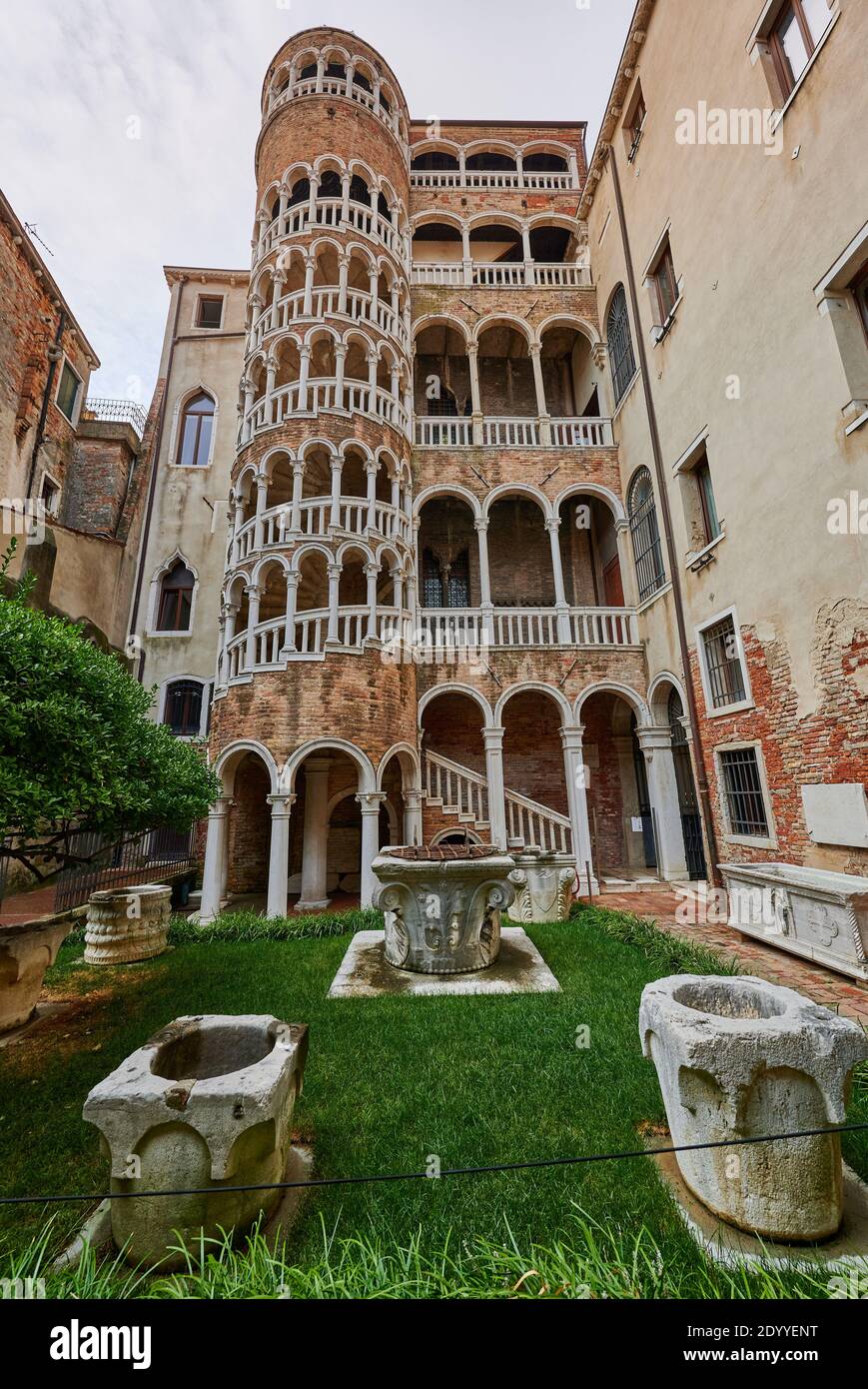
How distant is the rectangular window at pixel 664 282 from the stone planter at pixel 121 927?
15239 mm

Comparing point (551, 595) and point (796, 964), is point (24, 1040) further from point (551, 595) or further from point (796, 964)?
point (551, 595)

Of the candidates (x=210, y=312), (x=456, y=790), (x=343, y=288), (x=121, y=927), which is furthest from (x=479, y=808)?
(x=210, y=312)

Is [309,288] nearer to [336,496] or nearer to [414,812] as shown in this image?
[336,496]

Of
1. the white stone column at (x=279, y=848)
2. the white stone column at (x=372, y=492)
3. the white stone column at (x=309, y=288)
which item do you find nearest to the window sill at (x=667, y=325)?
the white stone column at (x=372, y=492)

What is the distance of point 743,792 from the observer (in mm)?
9852

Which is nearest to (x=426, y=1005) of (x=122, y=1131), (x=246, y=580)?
(x=122, y=1131)

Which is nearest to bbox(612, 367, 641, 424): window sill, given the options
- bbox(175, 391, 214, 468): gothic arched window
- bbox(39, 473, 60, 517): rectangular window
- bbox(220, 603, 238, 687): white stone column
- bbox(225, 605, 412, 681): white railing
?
bbox(225, 605, 412, 681): white railing

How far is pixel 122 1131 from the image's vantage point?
260 centimetres

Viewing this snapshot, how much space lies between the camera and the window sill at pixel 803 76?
7.34 metres

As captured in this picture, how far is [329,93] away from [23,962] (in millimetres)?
21360

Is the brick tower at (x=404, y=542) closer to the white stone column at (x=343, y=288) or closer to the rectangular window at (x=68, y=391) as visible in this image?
the white stone column at (x=343, y=288)

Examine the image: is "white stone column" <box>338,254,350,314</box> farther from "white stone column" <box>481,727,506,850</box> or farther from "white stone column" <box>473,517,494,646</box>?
"white stone column" <box>481,727,506,850</box>

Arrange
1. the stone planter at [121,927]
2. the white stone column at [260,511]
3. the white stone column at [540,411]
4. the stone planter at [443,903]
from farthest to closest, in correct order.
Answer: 1. the white stone column at [540,411]
2. the white stone column at [260,511]
3. the stone planter at [121,927]
4. the stone planter at [443,903]
